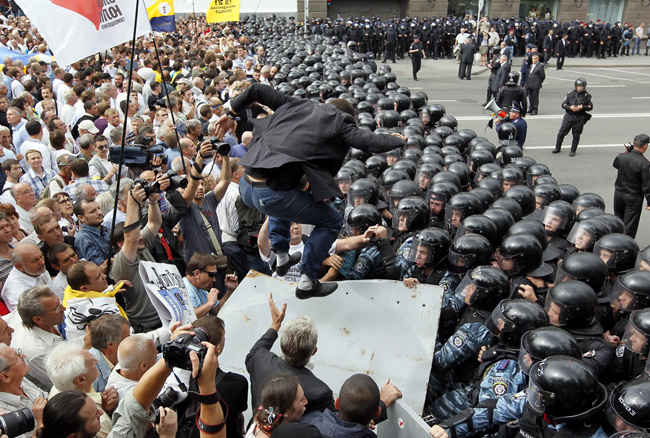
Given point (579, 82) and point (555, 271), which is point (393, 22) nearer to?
point (579, 82)

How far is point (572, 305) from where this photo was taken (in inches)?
158

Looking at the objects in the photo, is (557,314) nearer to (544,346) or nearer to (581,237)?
(544,346)

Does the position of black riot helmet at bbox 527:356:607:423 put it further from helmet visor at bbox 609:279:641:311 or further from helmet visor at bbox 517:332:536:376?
helmet visor at bbox 609:279:641:311

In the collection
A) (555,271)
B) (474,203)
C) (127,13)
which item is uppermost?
(127,13)

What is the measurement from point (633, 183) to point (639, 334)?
5.41m

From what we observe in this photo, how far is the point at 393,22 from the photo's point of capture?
3203cm

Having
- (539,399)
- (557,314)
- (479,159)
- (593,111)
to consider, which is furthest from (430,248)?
(593,111)

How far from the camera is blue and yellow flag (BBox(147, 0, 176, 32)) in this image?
14.6 meters

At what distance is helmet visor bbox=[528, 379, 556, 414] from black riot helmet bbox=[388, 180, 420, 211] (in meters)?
3.16

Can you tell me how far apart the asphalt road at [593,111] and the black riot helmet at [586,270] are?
184 inches

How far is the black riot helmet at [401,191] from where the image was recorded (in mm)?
6180

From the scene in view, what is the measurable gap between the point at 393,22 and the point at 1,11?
26.0 m

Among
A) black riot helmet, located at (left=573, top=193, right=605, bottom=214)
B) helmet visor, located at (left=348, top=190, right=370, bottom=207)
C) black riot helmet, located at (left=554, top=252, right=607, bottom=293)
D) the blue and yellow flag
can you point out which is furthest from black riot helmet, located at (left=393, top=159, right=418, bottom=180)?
the blue and yellow flag

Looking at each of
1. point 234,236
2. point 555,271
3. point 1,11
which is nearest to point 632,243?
point 555,271
